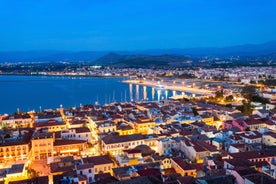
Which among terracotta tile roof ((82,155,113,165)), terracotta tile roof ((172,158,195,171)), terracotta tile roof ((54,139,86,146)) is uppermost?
terracotta tile roof ((172,158,195,171))

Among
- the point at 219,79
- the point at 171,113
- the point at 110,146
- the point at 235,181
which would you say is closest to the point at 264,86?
the point at 219,79

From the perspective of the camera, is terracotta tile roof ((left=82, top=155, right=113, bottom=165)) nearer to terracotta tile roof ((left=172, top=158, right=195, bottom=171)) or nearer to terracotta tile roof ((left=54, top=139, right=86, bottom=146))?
terracotta tile roof ((left=172, top=158, right=195, bottom=171))

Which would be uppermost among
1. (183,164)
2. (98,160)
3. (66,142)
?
(183,164)

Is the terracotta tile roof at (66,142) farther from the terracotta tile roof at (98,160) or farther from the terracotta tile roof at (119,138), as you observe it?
the terracotta tile roof at (98,160)

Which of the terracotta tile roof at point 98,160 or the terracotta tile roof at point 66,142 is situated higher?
the terracotta tile roof at point 98,160

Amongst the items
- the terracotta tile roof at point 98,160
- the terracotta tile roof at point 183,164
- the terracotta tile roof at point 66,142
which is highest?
the terracotta tile roof at point 183,164

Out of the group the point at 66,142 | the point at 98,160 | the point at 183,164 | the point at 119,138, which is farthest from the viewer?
the point at 66,142

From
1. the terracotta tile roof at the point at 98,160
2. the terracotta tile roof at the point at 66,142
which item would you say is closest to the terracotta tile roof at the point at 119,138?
the terracotta tile roof at the point at 66,142

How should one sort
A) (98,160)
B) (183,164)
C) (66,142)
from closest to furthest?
(183,164) → (98,160) → (66,142)

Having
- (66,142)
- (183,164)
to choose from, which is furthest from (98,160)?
(66,142)

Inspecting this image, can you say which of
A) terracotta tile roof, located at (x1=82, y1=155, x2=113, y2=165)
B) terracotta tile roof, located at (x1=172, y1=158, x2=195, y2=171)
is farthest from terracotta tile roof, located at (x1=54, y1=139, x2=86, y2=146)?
terracotta tile roof, located at (x1=172, y1=158, x2=195, y2=171)

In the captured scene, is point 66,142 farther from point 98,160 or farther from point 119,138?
point 98,160
